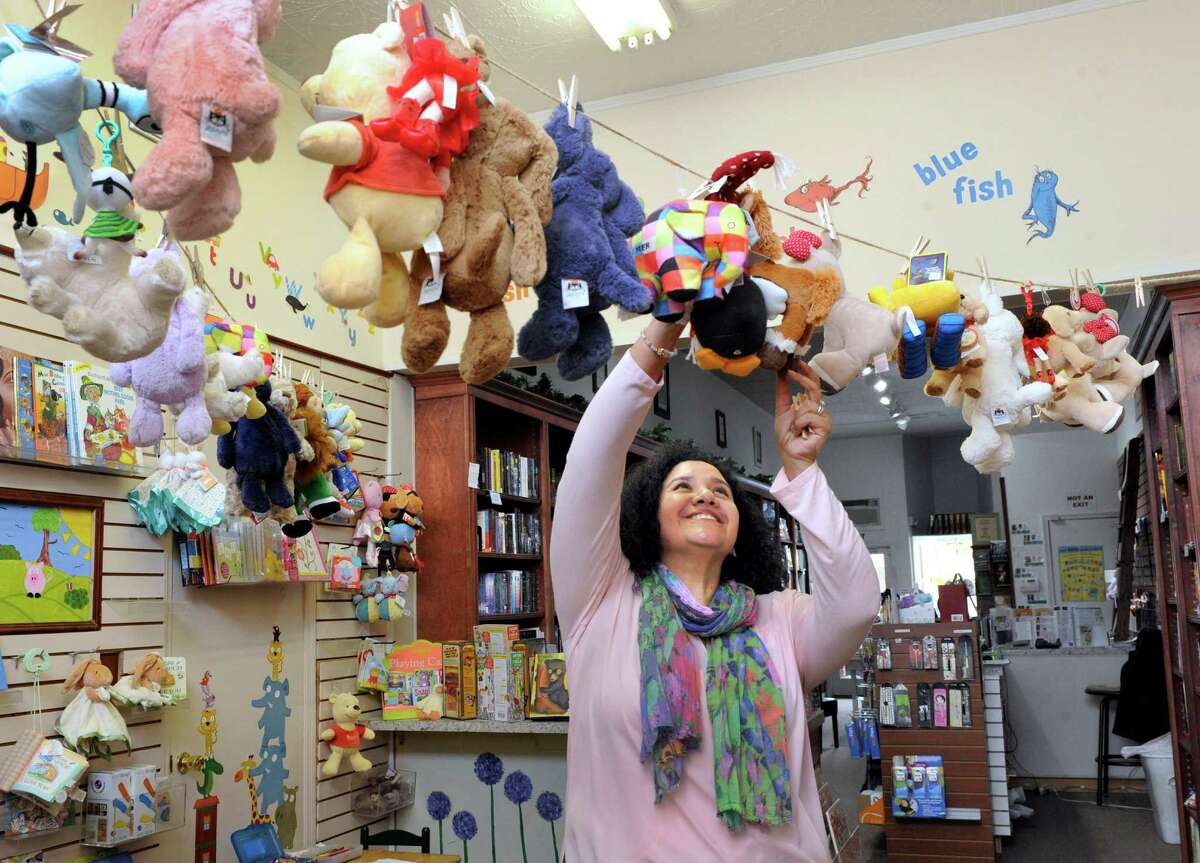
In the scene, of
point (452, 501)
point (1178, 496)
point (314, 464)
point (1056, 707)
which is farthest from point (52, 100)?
point (1056, 707)

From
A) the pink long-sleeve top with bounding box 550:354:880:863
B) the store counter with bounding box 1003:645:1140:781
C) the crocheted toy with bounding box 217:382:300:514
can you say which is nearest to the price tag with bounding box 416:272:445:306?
the pink long-sleeve top with bounding box 550:354:880:863

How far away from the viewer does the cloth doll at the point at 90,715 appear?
2.63 m

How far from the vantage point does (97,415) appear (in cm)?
281

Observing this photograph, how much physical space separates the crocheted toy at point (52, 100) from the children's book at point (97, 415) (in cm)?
157

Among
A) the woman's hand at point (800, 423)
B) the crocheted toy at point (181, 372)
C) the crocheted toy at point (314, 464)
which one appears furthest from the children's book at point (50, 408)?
the woman's hand at point (800, 423)

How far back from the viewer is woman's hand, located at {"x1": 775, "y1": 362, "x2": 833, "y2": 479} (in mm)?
1782

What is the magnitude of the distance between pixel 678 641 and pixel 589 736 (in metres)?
0.24

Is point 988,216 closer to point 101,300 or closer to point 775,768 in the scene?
point 775,768

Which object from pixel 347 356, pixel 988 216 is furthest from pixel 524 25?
pixel 988 216

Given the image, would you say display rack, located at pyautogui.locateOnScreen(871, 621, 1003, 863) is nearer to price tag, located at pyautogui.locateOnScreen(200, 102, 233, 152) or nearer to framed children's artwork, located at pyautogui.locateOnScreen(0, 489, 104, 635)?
framed children's artwork, located at pyautogui.locateOnScreen(0, 489, 104, 635)

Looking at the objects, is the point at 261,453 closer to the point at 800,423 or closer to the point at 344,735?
the point at 800,423

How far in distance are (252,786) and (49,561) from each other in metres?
1.15

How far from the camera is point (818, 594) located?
6.07 feet

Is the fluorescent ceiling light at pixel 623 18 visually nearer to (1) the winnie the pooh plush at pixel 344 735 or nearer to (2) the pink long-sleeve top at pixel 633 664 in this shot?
(2) the pink long-sleeve top at pixel 633 664
